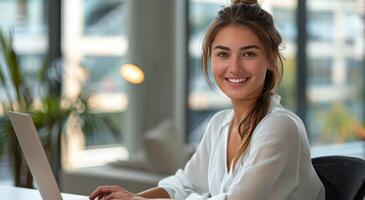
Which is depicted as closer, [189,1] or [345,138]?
[189,1]

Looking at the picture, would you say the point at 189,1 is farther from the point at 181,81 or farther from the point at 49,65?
the point at 49,65

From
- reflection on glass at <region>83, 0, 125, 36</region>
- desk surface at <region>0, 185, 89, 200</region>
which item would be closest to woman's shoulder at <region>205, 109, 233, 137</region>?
desk surface at <region>0, 185, 89, 200</region>

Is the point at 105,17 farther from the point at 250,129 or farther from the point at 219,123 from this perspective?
the point at 250,129

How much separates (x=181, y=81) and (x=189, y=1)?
822 mm

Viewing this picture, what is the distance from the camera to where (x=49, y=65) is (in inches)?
239

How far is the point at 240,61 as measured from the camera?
6.63 feet

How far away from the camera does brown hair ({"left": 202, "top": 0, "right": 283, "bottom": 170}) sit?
6.63ft

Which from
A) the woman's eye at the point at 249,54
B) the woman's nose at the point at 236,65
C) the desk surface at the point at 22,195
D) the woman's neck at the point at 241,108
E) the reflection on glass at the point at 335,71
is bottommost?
the reflection on glass at the point at 335,71

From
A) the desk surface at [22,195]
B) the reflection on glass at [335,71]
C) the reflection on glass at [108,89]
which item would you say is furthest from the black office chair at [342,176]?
the reflection on glass at [335,71]

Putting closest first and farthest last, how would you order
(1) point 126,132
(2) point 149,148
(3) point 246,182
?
1. (3) point 246,182
2. (2) point 149,148
3. (1) point 126,132

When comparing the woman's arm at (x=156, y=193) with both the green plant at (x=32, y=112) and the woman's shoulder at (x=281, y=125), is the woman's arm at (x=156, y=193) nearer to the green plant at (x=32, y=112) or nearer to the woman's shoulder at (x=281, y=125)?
the woman's shoulder at (x=281, y=125)

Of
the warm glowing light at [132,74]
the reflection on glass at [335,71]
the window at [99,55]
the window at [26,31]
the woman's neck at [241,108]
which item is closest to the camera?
the woman's neck at [241,108]

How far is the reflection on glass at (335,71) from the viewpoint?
7645mm


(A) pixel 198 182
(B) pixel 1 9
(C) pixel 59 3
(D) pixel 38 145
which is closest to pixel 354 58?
(C) pixel 59 3
